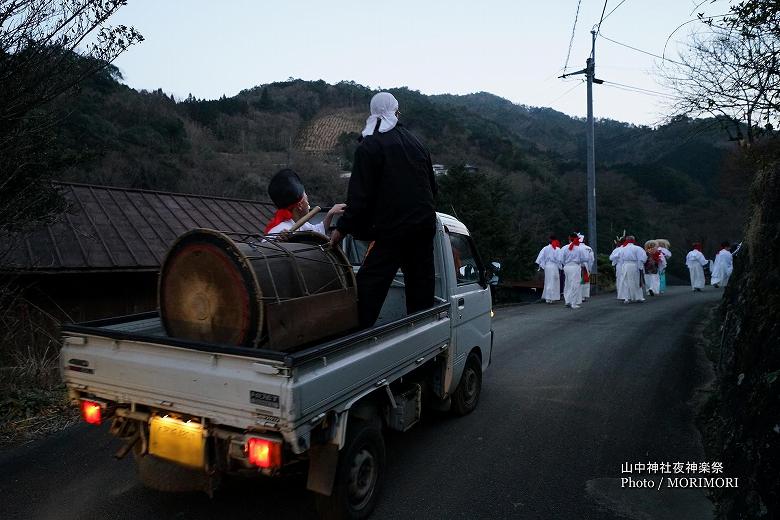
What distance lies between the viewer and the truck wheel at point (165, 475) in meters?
3.28

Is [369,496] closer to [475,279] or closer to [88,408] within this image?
[88,408]

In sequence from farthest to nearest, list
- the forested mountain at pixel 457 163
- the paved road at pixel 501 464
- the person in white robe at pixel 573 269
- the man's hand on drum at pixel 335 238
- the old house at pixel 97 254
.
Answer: the forested mountain at pixel 457 163
the person in white robe at pixel 573 269
the old house at pixel 97 254
the man's hand on drum at pixel 335 238
the paved road at pixel 501 464

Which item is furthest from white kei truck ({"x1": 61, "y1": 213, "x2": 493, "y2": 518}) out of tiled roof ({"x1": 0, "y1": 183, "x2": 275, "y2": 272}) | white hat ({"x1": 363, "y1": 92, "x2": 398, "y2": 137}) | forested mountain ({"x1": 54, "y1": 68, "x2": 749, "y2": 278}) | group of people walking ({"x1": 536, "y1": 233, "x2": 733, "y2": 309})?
group of people walking ({"x1": 536, "y1": 233, "x2": 733, "y2": 309})

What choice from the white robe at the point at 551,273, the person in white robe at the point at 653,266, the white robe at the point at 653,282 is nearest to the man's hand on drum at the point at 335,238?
the white robe at the point at 551,273

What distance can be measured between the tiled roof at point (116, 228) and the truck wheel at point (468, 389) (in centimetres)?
543

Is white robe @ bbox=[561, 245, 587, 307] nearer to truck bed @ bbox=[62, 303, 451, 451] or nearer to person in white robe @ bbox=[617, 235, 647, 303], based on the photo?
person in white robe @ bbox=[617, 235, 647, 303]

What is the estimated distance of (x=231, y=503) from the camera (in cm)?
342

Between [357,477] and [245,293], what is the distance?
131cm

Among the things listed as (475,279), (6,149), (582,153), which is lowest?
(475,279)

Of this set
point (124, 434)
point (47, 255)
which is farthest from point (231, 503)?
point (47, 255)

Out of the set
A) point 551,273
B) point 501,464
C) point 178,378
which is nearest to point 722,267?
point 551,273

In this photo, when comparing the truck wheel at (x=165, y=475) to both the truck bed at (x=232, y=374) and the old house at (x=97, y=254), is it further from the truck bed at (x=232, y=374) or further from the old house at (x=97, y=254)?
the old house at (x=97, y=254)

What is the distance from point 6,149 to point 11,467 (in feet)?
A: 9.66

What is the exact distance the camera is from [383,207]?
3.85 meters
